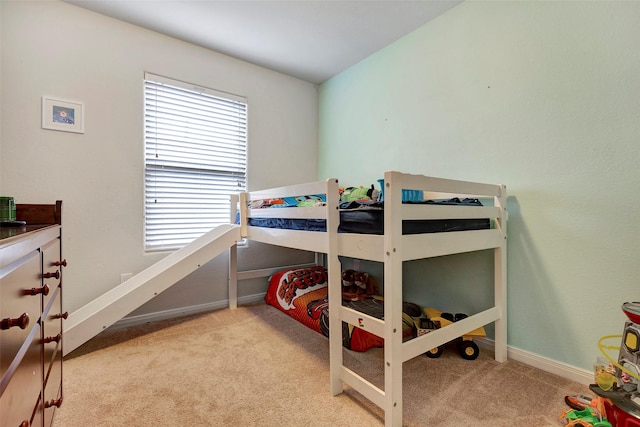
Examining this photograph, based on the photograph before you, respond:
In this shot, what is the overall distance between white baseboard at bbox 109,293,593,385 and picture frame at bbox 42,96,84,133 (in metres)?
1.44

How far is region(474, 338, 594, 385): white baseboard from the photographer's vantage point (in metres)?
1.49

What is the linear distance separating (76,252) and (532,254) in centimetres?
295

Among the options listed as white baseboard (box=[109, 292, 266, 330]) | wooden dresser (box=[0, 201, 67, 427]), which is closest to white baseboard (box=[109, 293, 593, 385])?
white baseboard (box=[109, 292, 266, 330])

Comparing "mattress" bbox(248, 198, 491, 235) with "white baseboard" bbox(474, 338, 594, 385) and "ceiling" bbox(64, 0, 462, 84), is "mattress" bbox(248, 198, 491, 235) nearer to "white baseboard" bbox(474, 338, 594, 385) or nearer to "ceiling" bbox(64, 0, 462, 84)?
"white baseboard" bbox(474, 338, 594, 385)

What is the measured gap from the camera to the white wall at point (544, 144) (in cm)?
140

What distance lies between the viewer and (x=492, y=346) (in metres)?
1.85

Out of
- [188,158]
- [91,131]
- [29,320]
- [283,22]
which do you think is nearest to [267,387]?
[29,320]

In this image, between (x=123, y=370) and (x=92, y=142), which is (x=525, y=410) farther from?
(x=92, y=142)

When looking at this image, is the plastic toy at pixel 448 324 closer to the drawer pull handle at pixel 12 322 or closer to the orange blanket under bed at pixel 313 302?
the orange blanket under bed at pixel 313 302

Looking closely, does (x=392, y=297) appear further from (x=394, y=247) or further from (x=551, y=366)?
(x=551, y=366)

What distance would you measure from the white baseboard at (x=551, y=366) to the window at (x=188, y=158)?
2.39 meters

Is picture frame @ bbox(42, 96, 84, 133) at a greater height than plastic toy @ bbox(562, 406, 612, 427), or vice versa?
picture frame @ bbox(42, 96, 84, 133)

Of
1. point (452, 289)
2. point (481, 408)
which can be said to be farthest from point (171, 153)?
point (481, 408)

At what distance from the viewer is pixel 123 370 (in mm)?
1622
